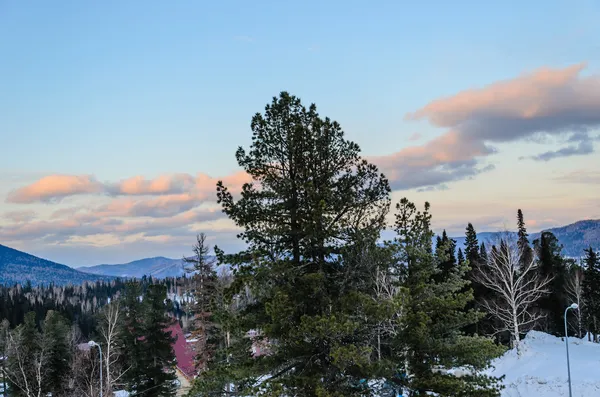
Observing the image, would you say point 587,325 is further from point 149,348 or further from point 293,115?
point 293,115

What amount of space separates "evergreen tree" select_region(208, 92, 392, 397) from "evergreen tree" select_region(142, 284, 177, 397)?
19.5 m

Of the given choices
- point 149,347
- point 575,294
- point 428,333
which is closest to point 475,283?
point 575,294

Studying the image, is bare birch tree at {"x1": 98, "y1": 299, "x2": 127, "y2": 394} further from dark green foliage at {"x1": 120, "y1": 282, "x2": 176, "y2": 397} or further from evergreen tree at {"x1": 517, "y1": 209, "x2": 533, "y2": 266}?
evergreen tree at {"x1": 517, "y1": 209, "x2": 533, "y2": 266}

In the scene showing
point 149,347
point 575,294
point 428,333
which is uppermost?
point 428,333

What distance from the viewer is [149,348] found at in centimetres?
3281

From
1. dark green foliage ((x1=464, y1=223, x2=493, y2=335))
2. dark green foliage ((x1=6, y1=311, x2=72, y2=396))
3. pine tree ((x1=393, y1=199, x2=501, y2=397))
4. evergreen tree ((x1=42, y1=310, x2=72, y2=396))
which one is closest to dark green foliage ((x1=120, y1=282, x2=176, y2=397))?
dark green foliage ((x1=6, y1=311, x2=72, y2=396))

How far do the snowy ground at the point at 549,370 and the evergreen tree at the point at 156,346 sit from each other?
21269 mm

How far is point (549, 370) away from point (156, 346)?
27.3m

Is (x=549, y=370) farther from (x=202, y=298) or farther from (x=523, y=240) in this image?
(x=523, y=240)

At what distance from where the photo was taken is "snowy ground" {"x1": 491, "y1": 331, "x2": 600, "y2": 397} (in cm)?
2991

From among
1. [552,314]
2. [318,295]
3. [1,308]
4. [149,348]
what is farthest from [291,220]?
[1,308]

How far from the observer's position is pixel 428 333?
16.8 meters

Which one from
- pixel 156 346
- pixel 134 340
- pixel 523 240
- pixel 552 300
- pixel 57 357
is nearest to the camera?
pixel 156 346

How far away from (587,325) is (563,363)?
1032 inches
